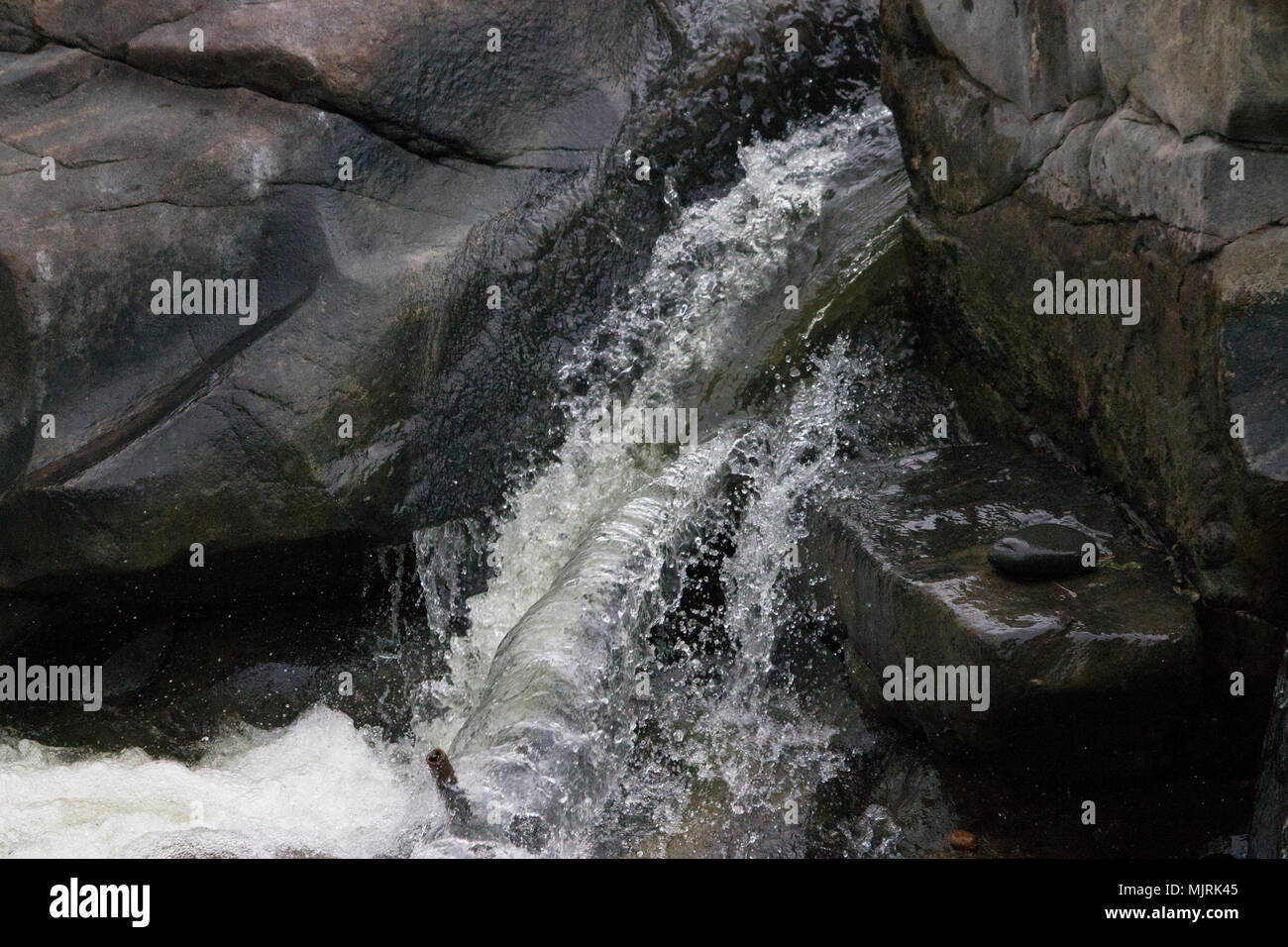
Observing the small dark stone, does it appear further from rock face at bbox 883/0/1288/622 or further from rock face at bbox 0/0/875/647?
rock face at bbox 0/0/875/647

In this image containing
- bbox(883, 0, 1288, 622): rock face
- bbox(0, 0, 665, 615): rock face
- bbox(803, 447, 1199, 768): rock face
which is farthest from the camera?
bbox(0, 0, 665, 615): rock face

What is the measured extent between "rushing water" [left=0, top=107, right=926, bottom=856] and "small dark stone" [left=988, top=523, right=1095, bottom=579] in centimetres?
101

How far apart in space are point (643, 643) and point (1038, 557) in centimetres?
170

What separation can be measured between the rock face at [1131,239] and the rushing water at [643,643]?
2.39 feet

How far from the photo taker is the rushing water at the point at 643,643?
14.1ft

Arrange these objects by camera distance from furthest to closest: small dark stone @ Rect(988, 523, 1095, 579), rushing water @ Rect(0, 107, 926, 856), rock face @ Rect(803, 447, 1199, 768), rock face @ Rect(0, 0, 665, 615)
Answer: rock face @ Rect(0, 0, 665, 615), rushing water @ Rect(0, 107, 926, 856), small dark stone @ Rect(988, 523, 1095, 579), rock face @ Rect(803, 447, 1199, 768)

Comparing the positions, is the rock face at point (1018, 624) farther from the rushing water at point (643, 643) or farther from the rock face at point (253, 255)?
the rock face at point (253, 255)

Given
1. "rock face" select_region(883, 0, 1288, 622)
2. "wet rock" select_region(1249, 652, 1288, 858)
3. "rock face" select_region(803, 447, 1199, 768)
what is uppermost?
"rock face" select_region(883, 0, 1288, 622)

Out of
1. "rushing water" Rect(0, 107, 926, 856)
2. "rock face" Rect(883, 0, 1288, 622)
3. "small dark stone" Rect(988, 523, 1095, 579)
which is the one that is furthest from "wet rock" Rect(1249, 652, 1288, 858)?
"rushing water" Rect(0, 107, 926, 856)

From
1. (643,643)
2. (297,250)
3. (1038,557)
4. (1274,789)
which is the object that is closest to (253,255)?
(297,250)

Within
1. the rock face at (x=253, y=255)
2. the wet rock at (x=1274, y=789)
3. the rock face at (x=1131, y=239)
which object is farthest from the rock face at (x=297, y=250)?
the wet rock at (x=1274, y=789)

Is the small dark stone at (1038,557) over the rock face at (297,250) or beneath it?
beneath

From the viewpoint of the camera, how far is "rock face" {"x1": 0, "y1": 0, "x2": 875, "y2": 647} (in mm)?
5273
